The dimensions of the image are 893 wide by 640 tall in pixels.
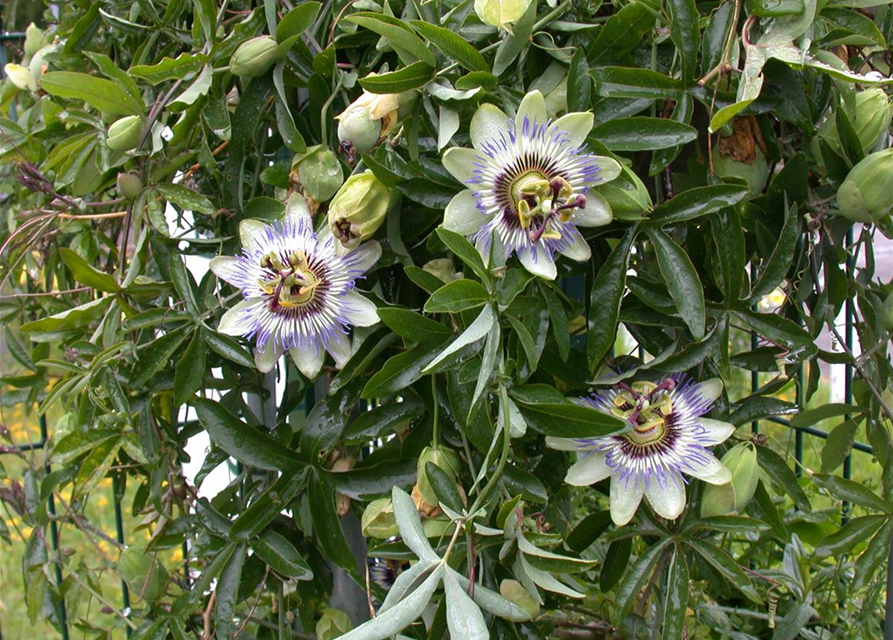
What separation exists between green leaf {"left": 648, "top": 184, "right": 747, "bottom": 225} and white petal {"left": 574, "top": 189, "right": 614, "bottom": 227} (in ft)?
0.17

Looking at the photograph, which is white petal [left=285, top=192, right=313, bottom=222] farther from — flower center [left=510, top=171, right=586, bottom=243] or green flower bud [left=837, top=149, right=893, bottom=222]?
green flower bud [left=837, top=149, right=893, bottom=222]

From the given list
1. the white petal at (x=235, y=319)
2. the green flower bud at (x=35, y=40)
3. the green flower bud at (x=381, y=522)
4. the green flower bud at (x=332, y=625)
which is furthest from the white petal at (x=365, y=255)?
the green flower bud at (x=35, y=40)

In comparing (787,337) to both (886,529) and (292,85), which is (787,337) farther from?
(292,85)

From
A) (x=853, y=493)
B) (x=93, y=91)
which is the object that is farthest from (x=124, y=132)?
(x=853, y=493)

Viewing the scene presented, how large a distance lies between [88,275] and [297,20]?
33 cm

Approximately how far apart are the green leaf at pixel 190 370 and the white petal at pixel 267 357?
0.22 feet

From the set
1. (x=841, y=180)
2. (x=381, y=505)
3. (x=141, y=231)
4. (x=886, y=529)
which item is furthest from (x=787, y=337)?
(x=141, y=231)

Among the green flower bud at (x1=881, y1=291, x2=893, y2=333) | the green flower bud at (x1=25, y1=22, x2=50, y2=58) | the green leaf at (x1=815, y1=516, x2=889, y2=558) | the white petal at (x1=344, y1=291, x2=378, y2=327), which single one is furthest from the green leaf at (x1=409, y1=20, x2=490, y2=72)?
the green flower bud at (x1=25, y1=22, x2=50, y2=58)

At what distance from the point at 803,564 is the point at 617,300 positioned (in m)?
0.62

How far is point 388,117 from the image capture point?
718 mm

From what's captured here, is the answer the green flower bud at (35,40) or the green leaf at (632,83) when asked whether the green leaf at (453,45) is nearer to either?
the green leaf at (632,83)

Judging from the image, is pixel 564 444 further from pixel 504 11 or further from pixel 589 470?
pixel 504 11

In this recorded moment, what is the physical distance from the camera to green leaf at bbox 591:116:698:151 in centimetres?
67

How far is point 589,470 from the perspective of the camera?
0.73 metres
